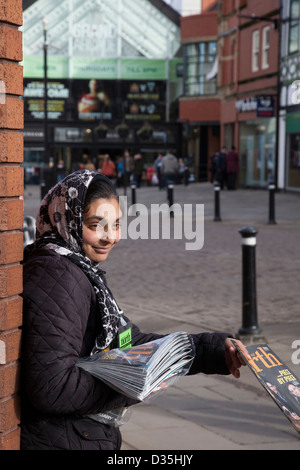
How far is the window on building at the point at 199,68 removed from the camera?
49.0 m

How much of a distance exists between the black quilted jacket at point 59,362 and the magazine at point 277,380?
1.22ft

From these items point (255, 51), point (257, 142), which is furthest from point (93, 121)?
point (257, 142)

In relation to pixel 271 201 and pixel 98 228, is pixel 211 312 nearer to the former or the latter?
pixel 98 228

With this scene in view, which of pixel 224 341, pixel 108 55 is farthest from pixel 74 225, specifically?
A: pixel 108 55

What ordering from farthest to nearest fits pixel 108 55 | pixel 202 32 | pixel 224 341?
pixel 108 55 → pixel 202 32 → pixel 224 341

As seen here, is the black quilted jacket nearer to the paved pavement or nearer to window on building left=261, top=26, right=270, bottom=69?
the paved pavement

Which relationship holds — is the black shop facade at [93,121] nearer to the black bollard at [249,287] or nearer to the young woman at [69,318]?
the black bollard at [249,287]

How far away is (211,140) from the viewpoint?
50281 millimetres

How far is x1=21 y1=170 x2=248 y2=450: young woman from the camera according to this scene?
80.7 inches

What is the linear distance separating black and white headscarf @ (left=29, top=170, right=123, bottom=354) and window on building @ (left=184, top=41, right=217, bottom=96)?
47112mm

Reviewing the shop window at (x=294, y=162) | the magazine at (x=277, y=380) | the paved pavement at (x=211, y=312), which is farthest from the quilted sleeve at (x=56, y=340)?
the shop window at (x=294, y=162)

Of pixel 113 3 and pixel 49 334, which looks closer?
pixel 49 334
